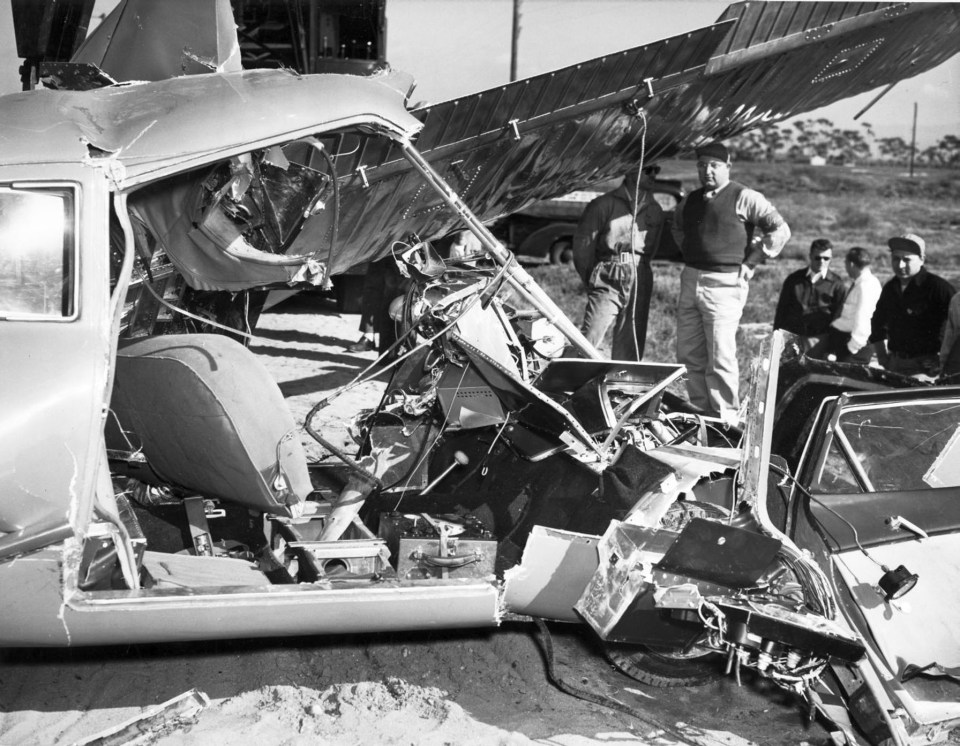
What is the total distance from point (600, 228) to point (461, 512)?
155 inches

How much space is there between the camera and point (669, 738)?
3.73 meters

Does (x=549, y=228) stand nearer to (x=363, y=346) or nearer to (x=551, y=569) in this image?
(x=363, y=346)

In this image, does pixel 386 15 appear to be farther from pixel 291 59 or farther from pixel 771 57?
pixel 771 57

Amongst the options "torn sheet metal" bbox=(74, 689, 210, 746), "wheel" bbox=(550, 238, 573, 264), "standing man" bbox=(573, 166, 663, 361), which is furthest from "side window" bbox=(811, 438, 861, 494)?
"wheel" bbox=(550, 238, 573, 264)

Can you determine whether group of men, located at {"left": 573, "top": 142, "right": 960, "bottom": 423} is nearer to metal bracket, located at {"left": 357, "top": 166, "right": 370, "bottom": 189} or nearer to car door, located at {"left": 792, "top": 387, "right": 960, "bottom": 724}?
metal bracket, located at {"left": 357, "top": 166, "right": 370, "bottom": 189}

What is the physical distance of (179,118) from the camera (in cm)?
357

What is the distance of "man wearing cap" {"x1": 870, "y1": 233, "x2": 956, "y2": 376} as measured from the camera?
7.38 metres

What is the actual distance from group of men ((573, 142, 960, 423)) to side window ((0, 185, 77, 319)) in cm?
475

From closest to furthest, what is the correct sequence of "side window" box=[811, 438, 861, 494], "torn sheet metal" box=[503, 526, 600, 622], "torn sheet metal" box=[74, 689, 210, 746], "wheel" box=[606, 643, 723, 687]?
1. "torn sheet metal" box=[74, 689, 210, 746]
2. "torn sheet metal" box=[503, 526, 600, 622]
3. "side window" box=[811, 438, 861, 494]
4. "wheel" box=[606, 643, 723, 687]

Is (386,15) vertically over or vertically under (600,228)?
over

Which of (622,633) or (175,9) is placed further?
(175,9)

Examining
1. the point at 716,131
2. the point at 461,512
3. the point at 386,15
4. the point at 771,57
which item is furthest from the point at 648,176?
the point at 461,512

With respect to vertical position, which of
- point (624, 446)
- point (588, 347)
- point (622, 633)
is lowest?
point (622, 633)

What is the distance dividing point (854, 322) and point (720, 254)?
48.4 inches
